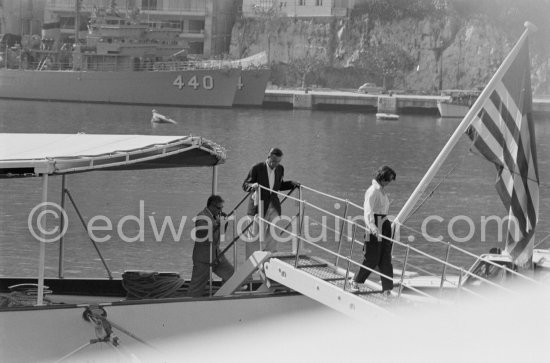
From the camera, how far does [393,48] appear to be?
141 metres

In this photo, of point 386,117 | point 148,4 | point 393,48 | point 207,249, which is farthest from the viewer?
point 148,4

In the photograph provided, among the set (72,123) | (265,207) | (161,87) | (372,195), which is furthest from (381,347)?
(161,87)

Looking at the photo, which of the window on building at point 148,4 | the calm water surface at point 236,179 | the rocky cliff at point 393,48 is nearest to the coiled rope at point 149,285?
the calm water surface at point 236,179

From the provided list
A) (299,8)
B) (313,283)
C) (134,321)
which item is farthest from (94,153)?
(299,8)

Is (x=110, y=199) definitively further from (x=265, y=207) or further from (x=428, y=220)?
(x=265, y=207)

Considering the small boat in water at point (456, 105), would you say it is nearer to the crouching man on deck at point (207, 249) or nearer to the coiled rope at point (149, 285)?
the coiled rope at point (149, 285)

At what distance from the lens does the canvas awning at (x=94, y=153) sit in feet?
51.0

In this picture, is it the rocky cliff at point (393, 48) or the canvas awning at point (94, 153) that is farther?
the rocky cliff at point (393, 48)

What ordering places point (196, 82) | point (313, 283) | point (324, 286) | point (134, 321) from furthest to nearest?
1. point (196, 82)
2. point (313, 283)
3. point (324, 286)
4. point (134, 321)

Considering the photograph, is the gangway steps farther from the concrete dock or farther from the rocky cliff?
the rocky cliff

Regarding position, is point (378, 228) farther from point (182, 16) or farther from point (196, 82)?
point (182, 16)

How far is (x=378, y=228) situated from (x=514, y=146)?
13.1 feet

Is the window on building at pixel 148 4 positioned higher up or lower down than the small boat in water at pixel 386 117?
higher up

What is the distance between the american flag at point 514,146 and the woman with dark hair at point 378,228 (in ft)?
9.42
